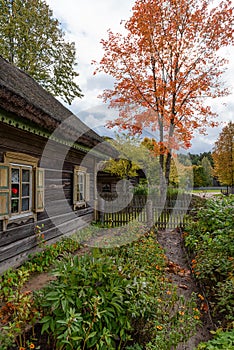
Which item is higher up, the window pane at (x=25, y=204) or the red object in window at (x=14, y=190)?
the red object in window at (x=14, y=190)

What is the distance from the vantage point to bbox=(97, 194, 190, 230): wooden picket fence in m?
9.57

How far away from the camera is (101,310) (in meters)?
2.36

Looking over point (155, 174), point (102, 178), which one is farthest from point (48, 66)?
point (155, 174)

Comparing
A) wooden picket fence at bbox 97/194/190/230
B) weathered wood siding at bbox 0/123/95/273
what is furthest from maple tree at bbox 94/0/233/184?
weathered wood siding at bbox 0/123/95/273

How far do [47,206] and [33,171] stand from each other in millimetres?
1111

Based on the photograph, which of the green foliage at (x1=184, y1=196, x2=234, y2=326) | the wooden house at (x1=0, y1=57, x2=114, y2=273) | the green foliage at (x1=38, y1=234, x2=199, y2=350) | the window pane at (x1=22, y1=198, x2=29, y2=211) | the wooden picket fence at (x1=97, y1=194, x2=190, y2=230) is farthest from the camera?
the wooden picket fence at (x1=97, y1=194, x2=190, y2=230)

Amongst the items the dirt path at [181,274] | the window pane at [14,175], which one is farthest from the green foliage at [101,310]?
the window pane at [14,175]

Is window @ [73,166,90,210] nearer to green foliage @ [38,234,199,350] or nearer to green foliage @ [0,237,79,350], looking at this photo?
green foliage @ [0,237,79,350]

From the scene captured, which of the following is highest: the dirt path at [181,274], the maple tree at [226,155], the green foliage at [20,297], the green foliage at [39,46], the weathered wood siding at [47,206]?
the green foliage at [39,46]

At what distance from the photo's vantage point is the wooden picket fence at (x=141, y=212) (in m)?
9.57

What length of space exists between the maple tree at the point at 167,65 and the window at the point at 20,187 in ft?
25.1

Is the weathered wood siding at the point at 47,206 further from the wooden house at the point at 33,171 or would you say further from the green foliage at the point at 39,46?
the green foliage at the point at 39,46

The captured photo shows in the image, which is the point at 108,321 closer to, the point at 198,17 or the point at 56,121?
the point at 56,121

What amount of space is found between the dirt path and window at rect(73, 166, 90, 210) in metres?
2.91
